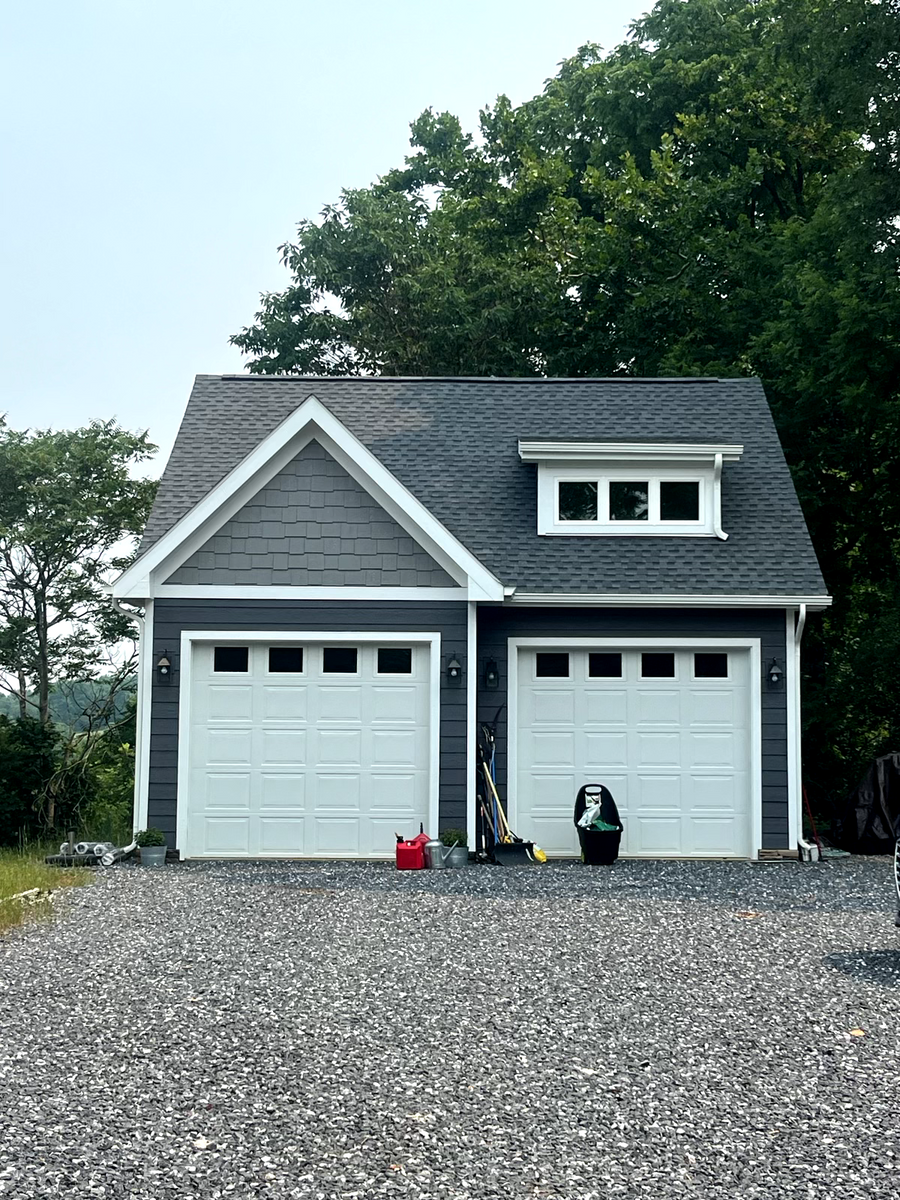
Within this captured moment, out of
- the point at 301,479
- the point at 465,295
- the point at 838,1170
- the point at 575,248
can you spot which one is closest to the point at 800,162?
the point at 575,248

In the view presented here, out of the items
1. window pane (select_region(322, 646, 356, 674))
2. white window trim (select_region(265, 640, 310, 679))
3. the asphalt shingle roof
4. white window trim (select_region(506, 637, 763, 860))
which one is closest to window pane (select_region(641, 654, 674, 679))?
white window trim (select_region(506, 637, 763, 860))

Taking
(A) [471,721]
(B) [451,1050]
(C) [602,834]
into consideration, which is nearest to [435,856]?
(A) [471,721]

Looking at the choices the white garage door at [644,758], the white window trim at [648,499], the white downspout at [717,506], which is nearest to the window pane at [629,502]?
the white window trim at [648,499]

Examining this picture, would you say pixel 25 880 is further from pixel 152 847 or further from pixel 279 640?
pixel 279 640

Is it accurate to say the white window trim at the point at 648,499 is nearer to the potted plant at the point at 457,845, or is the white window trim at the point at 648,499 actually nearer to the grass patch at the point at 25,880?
the potted plant at the point at 457,845

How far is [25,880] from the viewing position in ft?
37.8

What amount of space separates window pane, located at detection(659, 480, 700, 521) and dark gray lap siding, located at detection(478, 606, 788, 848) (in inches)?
62.1

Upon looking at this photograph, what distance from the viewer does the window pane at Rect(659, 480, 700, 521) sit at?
15.6 meters

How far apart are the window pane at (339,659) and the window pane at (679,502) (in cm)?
413

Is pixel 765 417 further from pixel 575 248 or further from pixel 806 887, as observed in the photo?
pixel 575 248

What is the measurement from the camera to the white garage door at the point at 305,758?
13914 mm

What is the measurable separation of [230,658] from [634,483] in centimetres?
524

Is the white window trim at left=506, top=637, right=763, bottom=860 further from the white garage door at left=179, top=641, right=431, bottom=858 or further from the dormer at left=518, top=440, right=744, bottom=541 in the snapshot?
the dormer at left=518, top=440, right=744, bottom=541

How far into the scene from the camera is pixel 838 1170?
14.3 feet
